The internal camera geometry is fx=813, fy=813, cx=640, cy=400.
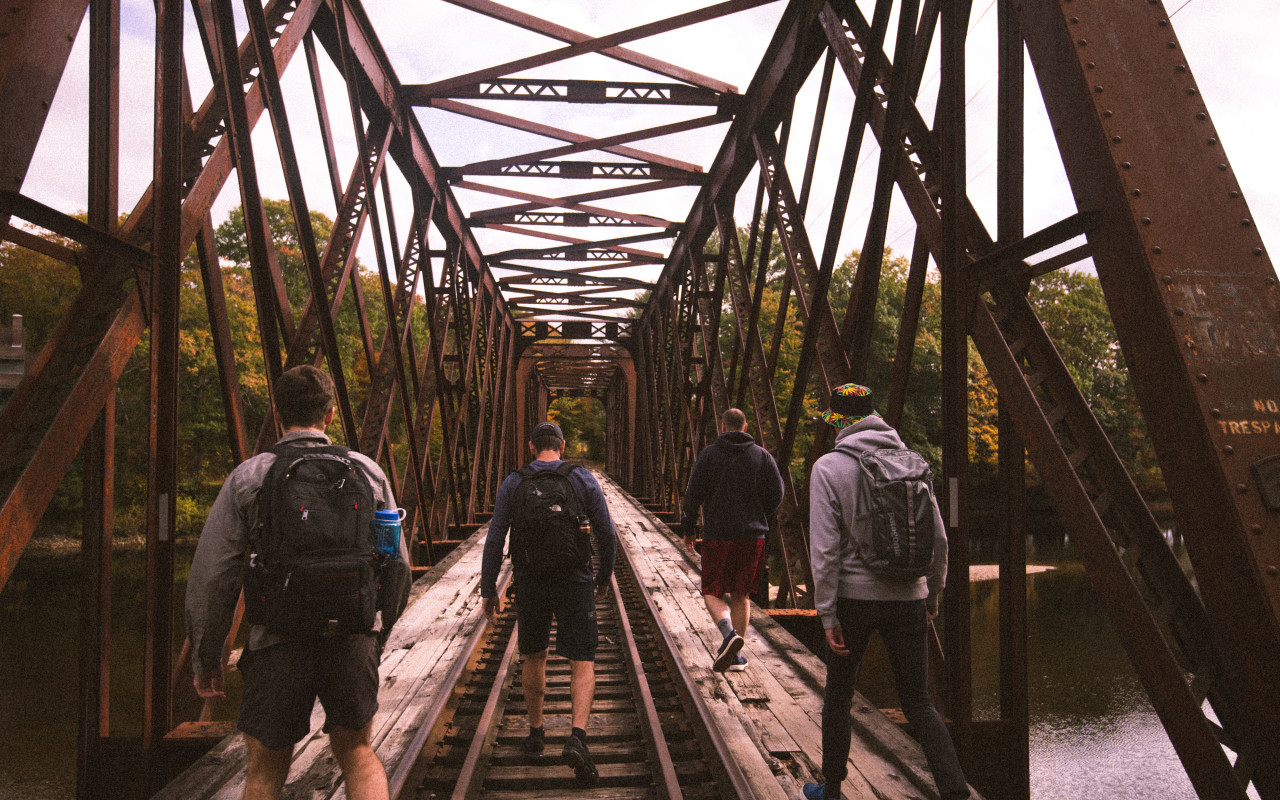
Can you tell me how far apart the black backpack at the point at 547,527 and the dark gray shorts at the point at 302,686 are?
1.31 m

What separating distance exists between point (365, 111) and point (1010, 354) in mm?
6776

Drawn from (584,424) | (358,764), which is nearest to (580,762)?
(358,764)

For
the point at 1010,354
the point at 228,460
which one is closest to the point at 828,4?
the point at 1010,354

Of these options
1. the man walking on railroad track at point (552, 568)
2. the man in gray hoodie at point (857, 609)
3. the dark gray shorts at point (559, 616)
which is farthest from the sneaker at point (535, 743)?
the man in gray hoodie at point (857, 609)

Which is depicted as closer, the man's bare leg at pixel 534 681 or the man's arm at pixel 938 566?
the man's arm at pixel 938 566

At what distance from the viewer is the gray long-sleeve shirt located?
2246mm

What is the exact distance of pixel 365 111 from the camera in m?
7.88

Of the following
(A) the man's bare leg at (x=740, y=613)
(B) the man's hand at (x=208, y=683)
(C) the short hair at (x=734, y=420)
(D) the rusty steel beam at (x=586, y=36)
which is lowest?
(A) the man's bare leg at (x=740, y=613)

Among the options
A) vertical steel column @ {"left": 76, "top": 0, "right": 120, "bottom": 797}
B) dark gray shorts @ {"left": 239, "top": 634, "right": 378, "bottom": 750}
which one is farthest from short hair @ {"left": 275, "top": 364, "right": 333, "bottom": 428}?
vertical steel column @ {"left": 76, "top": 0, "right": 120, "bottom": 797}

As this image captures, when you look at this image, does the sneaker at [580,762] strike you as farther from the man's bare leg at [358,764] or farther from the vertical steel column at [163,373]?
the vertical steel column at [163,373]

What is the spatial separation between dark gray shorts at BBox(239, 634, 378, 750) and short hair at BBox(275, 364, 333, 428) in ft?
2.16

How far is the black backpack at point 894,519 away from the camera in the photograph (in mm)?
2779

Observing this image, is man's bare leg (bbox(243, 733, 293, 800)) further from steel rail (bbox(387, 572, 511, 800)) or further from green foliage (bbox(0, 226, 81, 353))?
green foliage (bbox(0, 226, 81, 353))

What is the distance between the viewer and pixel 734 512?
16.7 ft
